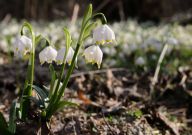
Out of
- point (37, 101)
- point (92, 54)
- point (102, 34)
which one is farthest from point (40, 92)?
point (102, 34)

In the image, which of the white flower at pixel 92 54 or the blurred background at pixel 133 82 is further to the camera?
the blurred background at pixel 133 82

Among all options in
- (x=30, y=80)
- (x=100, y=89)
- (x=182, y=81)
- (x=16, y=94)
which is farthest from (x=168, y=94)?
(x=30, y=80)

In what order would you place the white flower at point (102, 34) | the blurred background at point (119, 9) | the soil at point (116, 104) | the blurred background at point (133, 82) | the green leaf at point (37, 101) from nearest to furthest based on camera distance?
the white flower at point (102, 34) < the green leaf at point (37, 101) < the soil at point (116, 104) < the blurred background at point (133, 82) < the blurred background at point (119, 9)

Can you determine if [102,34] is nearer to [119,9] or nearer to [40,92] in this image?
[40,92]

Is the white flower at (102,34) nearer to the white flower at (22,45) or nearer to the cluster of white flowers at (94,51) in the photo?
the cluster of white flowers at (94,51)

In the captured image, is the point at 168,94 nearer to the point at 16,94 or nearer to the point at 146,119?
the point at 146,119

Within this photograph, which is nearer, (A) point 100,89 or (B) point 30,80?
(B) point 30,80

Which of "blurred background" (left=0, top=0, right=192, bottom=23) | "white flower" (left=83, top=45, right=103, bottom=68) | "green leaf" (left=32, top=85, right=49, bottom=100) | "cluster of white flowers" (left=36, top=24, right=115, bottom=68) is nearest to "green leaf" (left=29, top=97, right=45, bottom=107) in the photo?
"green leaf" (left=32, top=85, right=49, bottom=100)

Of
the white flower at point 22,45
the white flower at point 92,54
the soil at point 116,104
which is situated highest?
the white flower at point 22,45

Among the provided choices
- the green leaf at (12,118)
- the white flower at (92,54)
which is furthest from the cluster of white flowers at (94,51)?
the green leaf at (12,118)
